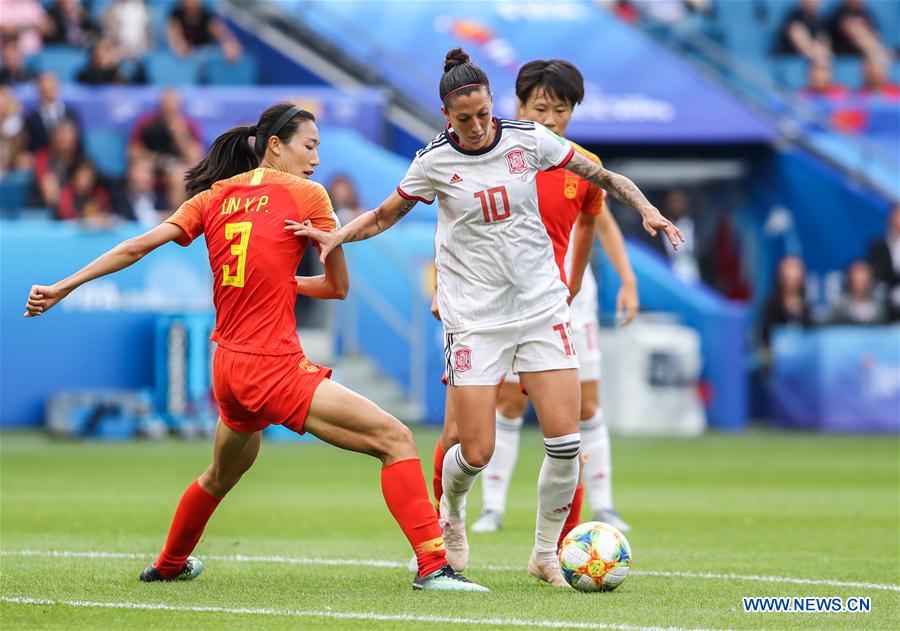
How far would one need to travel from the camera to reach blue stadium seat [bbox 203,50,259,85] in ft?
74.7

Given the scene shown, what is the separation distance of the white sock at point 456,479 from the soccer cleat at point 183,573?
1.19m

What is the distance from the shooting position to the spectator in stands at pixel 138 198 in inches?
733

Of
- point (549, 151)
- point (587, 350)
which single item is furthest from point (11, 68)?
point (549, 151)

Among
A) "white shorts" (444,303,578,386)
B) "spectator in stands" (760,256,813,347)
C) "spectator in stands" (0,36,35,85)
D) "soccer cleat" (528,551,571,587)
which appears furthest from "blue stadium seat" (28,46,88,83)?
"soccer cleat" (528,551,571,587)

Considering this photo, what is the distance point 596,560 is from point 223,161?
2.41 meters

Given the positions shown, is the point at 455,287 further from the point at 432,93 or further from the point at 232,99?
the point at 432,93

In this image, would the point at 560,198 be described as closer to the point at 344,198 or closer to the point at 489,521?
the point at 489,521

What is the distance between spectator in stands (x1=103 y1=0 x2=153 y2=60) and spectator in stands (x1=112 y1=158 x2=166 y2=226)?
4012 millimetres

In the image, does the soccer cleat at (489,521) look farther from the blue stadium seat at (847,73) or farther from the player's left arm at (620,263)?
the blue stadium seat at (847,73)

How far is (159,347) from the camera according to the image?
17.5m

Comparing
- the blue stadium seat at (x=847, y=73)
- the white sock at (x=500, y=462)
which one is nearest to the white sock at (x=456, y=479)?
the white sock at (x=500, y=462)

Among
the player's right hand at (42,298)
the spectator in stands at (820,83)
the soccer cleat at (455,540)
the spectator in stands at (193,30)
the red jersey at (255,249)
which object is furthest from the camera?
the spectator in stands at (820,83)

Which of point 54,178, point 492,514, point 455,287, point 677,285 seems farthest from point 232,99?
point 455,287

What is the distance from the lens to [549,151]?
6723 mm
